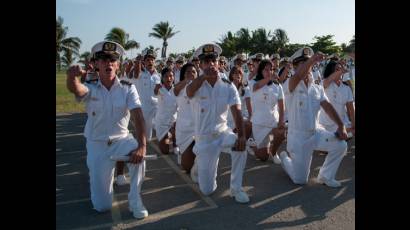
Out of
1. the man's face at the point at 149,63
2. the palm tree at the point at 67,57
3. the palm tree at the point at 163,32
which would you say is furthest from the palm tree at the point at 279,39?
→ the man's face at the point at 149,63

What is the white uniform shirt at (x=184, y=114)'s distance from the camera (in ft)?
21.7

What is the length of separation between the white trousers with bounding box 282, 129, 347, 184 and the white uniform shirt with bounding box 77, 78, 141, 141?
258 centimetres

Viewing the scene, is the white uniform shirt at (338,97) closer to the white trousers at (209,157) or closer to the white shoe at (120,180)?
the white trousers at (209,157)

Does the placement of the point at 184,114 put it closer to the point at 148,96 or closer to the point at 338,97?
the point at 148,96

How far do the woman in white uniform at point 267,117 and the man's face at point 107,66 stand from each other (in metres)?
3.21

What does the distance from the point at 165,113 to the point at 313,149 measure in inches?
143

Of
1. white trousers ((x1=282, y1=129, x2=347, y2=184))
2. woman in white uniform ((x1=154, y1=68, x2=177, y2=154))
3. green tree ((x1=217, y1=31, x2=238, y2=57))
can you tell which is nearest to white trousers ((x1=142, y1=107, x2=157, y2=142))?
woman in white uniform ((x1=154, y1=68, x2=177, y2=154))

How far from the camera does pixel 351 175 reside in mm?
6141

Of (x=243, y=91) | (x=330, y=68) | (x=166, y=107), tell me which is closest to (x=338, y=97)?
(x=330, y=68)

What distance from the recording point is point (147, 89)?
900 centimetres
